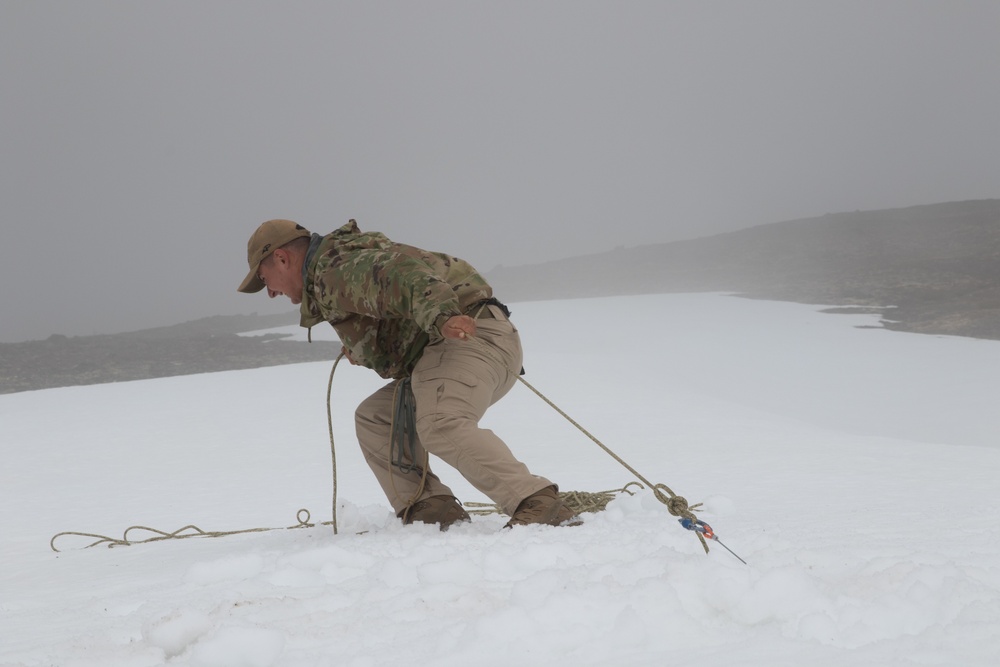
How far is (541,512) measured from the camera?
312 cm

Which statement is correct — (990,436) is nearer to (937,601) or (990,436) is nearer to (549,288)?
(937,601)

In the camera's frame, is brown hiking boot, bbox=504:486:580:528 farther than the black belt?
No

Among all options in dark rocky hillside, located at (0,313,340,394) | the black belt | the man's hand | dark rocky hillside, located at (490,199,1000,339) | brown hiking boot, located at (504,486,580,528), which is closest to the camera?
the man's hand

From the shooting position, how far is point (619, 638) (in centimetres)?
179

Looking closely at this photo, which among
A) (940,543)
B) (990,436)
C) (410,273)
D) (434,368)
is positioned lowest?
(990,436)

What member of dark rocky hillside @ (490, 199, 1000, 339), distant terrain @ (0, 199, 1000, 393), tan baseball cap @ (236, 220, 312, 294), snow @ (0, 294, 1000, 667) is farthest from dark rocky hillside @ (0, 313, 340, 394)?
tan baseball cap @ (236, 220, 312, 294)

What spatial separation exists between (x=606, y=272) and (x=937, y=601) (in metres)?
27.1

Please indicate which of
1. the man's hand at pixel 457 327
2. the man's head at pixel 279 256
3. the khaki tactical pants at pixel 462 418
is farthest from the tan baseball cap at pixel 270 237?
the man's hand at pixel 457 327

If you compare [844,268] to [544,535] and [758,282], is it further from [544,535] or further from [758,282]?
[544,535]

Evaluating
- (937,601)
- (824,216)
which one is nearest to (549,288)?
(824,216)

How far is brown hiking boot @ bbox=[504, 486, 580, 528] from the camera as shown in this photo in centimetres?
309

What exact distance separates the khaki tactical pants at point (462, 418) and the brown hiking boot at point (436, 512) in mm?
29

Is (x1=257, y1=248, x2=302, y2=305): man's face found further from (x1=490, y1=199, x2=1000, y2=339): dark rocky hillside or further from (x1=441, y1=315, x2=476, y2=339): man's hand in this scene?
(x1=490, y1=199, x2=1000, y2=339): dark rocky hillside

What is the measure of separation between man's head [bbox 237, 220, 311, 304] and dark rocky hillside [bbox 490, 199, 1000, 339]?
466 inches
